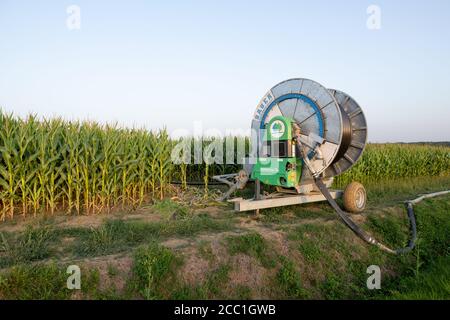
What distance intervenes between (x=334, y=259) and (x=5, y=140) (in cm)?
685

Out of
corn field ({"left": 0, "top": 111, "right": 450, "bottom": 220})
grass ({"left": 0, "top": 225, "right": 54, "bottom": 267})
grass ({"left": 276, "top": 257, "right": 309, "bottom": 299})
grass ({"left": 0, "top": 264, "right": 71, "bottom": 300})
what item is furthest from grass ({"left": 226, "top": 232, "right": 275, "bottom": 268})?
corn field ({"left": 0, "top": 111, "right": 450, "bottom": 220})

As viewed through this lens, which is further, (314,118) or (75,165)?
(314,118)

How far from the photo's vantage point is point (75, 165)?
7293mm

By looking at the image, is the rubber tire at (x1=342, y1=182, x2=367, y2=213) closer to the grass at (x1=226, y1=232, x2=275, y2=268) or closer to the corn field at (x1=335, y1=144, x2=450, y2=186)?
the grass at (x1=226, y1=232, x2=275, y2=268)

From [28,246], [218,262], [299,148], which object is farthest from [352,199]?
[28,246]

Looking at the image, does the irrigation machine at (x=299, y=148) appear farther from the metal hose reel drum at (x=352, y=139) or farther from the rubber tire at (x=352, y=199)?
the metal hose reel drum at (x=352, y=139)

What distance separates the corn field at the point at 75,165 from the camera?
6559 mm

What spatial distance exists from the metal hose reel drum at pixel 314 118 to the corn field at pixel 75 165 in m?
3.17

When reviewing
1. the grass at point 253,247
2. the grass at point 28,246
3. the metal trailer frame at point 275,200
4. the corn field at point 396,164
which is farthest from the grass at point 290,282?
the corn field at point 396,164

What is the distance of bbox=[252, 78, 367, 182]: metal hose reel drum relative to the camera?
723 cm

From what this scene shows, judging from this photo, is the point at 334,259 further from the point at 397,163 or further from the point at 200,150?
the point at 397,163

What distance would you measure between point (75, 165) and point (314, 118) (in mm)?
5685

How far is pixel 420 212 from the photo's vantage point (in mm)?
8188

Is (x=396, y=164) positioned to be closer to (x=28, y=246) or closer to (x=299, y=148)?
(x=299, y=148)
